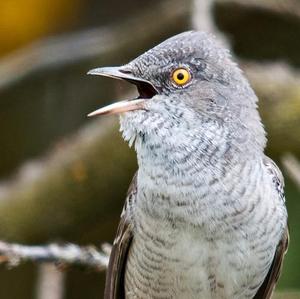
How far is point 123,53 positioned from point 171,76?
3.45 m

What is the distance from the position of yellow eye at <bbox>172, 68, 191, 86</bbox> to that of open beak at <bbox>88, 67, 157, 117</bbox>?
110 millimetres

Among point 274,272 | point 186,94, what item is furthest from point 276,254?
point 186,94

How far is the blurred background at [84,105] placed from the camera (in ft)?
22.2

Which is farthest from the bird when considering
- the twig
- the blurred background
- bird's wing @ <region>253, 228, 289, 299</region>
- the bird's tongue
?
the blurred background

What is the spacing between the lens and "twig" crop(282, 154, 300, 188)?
223 inches

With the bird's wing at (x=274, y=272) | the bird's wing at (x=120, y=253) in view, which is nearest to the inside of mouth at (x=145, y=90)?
the bird's wing at (x=120, y=253)

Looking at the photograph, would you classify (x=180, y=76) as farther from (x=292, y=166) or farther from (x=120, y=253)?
(x=292, y=166)

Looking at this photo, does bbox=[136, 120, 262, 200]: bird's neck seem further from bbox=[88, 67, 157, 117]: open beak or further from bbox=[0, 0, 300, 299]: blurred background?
bbox=[0, 0, 300, 299]: blurred background

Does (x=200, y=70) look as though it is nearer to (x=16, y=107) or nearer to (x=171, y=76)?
(x=171, y=76)

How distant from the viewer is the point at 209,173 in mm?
4938

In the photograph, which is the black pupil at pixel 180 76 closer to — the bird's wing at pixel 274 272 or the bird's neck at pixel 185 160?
the bird's neck at pixel 185 160

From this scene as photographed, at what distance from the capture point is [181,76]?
4.98m

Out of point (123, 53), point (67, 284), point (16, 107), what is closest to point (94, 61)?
point (123, 53)

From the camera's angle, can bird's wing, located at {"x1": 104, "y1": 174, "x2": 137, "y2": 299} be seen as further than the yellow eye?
Yes
